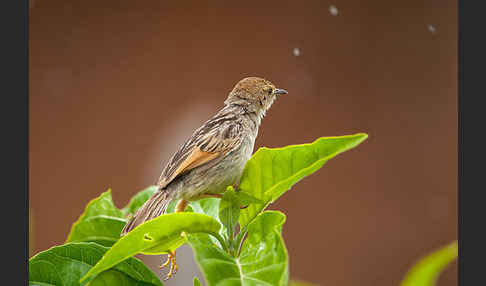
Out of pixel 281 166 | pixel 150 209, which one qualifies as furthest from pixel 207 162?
pixel 281 166

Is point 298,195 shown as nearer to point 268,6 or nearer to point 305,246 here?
point 305,246

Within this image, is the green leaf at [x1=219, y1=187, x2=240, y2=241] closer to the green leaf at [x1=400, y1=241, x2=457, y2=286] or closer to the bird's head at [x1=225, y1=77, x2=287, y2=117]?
the green leaf at [x1=400, y1=241, x2=457, y2=286]

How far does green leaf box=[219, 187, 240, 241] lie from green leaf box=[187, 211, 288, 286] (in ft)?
0.27

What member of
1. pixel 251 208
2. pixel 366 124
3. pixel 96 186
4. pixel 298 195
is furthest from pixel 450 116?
pixel 251 208

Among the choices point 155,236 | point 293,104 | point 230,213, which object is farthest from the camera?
point 293,104

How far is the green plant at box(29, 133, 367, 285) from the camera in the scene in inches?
41.5

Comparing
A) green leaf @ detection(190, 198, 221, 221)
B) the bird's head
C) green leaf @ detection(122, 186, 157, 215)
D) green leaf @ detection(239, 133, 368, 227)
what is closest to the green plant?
green leaf @ detection(239, 133, 368, 227)

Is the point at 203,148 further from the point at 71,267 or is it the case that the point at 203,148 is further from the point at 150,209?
the point at 71,267

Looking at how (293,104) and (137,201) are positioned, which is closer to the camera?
(137,201)

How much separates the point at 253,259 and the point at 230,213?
8.2 inches

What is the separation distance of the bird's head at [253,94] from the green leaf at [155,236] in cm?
90

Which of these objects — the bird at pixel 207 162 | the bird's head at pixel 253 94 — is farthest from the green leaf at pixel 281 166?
the bird's head at pixel 253 94

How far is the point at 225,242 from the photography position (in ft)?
4.26

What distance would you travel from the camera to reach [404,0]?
4.86 meters
